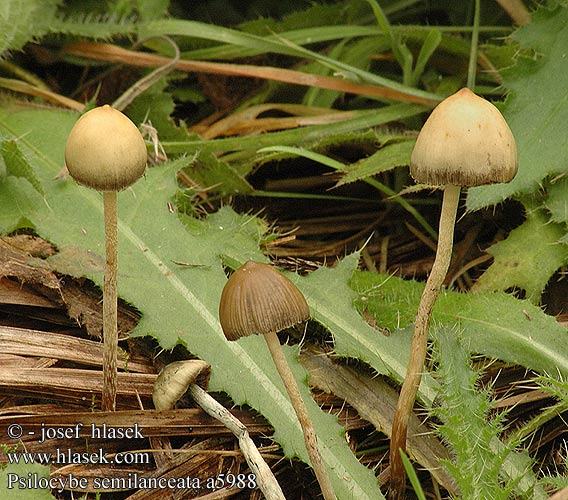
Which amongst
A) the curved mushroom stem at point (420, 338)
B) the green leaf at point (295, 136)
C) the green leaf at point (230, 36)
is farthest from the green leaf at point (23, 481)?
the green leaf at point (230, 36)

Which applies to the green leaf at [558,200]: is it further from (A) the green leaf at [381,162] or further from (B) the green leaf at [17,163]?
(B) the green leaf at [17,163]

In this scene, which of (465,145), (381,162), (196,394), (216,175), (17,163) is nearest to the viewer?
(465,145)

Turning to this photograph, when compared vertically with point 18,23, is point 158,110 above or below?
below

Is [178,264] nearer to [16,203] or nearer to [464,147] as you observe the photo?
[16,203]

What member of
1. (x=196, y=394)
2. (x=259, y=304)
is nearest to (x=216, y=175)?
(x=196, y=394)

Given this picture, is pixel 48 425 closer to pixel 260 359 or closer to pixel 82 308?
pixel 82 308

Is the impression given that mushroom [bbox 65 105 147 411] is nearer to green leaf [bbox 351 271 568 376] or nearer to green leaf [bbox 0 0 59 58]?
green leaf [bbox 351 271 568 376]

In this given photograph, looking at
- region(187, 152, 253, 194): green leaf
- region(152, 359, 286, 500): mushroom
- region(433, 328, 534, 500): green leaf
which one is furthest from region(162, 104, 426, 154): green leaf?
region(433, 328, 534, 500): green leaf
